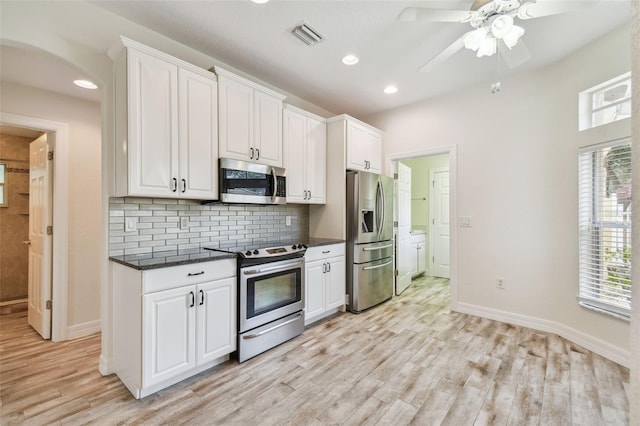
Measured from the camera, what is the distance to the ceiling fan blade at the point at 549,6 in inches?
66.6

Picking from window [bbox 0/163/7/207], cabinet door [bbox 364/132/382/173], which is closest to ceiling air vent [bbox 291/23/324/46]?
cabinet door [bbox 364/132/382/173]

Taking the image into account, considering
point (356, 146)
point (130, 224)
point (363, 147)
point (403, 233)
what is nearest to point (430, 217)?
point (403, 233)

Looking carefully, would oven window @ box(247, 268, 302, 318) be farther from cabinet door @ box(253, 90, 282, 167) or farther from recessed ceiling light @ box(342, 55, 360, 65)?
recessed ceiling light @ box(342, 55, 360, 65)

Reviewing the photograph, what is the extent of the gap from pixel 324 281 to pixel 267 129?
179 cm

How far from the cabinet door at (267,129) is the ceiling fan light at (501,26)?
202 cm

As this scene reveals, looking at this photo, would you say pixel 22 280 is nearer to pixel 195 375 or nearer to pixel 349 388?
pixel 195 375

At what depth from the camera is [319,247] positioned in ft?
10.8

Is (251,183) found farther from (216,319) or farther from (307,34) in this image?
(307,34)

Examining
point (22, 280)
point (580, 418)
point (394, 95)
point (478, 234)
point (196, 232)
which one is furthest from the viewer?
point (22, 280)

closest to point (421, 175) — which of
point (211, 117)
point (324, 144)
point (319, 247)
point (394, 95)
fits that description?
point (394, 95)

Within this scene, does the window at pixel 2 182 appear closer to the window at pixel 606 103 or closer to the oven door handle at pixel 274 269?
the oven door handle at pixel 274 269

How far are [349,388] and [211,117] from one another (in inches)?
96.8

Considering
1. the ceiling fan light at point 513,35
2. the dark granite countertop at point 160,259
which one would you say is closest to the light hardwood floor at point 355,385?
the dark granite countertop at point 160,259

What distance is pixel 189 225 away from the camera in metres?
2.77
